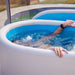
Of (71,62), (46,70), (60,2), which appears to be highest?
(71,62)

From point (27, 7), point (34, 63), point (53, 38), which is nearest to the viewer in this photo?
point (34, 63)

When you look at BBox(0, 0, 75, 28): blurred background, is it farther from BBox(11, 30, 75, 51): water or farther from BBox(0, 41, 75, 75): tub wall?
BBox(0, 41, 75, 75): tub wall

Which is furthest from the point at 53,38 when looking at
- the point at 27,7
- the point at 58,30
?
the point at 27,7

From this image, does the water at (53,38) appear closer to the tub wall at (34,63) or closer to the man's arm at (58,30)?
the man's arm at (58,30)

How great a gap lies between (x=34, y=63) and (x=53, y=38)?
165 centimetres

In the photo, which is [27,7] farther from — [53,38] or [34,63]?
[34,63]

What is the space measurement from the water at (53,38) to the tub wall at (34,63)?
1.24 m

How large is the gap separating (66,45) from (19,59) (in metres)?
1.51

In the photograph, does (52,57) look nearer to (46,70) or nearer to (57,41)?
(46,70)

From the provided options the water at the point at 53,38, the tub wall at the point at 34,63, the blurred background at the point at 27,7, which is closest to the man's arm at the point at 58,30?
the water at the point at 53,38

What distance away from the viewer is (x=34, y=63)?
2.11m

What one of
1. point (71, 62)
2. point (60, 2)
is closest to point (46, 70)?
point (71, 62)

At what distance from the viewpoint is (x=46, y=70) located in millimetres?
2113

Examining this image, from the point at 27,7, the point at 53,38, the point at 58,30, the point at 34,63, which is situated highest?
the point at 34,63
